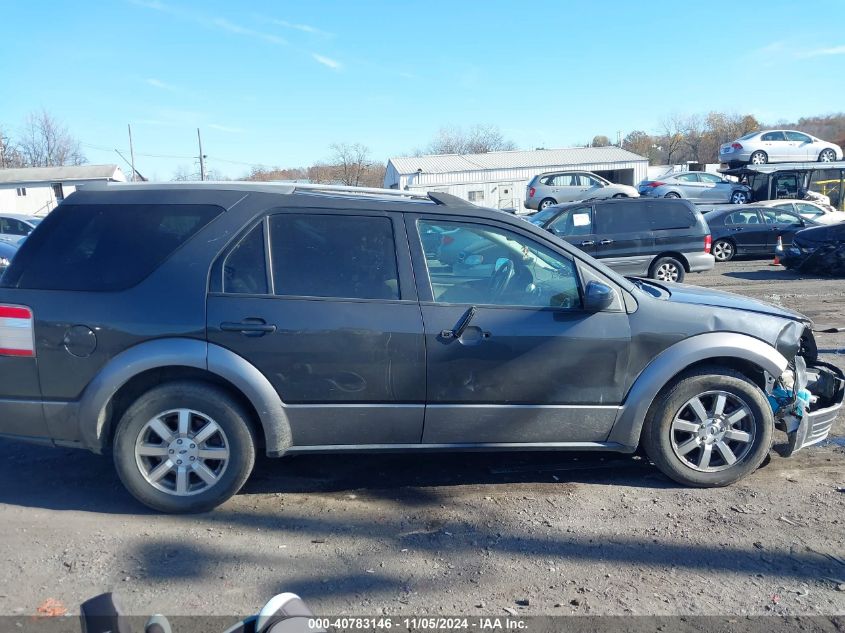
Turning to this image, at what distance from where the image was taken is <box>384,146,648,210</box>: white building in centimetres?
4291

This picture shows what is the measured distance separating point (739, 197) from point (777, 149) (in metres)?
3.84

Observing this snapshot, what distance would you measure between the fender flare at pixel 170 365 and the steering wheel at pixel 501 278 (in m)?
1.45

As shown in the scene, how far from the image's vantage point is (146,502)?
400 cm

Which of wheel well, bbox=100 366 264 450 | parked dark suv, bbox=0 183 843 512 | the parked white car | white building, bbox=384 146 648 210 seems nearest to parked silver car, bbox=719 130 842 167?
the parked white car

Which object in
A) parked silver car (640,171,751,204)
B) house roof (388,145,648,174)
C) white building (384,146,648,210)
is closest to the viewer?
parked silver car (640,171,751,204)

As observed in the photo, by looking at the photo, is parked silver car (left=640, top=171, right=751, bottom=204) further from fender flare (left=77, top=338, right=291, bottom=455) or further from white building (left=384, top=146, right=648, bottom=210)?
fender flare (left=77, top=338, right=291, bottom=455)

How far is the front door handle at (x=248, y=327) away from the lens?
3.91 metres

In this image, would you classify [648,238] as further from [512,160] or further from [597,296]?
[512,160]

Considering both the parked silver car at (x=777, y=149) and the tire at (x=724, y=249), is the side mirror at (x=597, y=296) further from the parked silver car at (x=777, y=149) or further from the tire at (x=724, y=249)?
the parked silver car at (x=777, y=149)

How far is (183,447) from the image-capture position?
157 inches

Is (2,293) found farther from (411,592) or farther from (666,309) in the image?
(666,309)

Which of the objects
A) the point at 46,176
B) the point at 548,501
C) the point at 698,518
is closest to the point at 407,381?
the point at 548,501

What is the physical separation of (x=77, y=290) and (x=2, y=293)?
435mm

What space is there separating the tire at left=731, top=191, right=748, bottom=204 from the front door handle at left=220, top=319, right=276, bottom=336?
90.2ft
